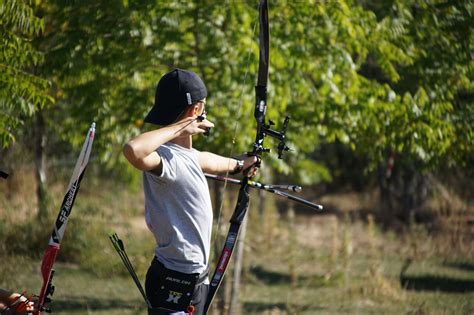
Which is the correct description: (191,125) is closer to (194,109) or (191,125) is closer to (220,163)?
(194,109)

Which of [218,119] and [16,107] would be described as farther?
[218,119]

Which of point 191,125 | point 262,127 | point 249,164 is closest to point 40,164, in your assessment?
point 262,127

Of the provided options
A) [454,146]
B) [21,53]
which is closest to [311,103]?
[454,146]

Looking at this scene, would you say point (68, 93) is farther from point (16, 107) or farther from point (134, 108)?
point (16, 107)

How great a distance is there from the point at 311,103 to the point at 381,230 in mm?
8796

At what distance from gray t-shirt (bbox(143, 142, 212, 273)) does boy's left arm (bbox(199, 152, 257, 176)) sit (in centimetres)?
27

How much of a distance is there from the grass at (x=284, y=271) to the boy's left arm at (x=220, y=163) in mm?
3189

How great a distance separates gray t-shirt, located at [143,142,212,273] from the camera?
312cm

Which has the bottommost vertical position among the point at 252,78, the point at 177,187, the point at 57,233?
the point at 57,233

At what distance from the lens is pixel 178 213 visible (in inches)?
123

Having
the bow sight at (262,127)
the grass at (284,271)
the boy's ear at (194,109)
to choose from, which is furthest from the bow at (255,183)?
the grass at (284,271)

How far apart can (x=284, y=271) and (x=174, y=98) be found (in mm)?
8417

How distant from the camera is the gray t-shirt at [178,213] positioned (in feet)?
10.2

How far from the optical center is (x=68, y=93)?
21.2 ft
